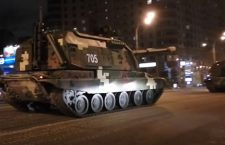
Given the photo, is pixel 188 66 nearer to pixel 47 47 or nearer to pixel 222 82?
pixel 222 82

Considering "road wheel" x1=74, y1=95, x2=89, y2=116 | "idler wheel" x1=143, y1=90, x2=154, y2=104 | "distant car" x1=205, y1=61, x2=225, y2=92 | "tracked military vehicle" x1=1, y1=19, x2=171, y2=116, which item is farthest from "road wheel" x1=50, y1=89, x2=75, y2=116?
"distant car" x1=205, y1=61, x2=225, y2=92

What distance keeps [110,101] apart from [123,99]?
1009mm

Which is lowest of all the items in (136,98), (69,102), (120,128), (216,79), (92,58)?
(120,128)

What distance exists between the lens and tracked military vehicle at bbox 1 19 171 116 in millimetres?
14992

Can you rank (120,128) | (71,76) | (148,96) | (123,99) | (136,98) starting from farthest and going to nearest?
(148,96) < (136,98) < (123,99) < (71,76) < (120,128)

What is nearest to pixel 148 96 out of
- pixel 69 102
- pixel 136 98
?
pixel 136 98

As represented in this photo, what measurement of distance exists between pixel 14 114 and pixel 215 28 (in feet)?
380

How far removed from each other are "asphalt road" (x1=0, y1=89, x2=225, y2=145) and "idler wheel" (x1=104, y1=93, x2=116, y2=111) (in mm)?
794

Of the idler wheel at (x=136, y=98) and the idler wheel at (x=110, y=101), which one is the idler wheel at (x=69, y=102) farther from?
the idler wheel at (x=136, y=98)

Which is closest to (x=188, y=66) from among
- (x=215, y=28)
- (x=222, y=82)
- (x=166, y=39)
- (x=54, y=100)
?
(x=222, y=82)

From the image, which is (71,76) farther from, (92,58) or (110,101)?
(110,101)

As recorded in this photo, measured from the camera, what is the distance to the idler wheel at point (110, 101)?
17.0 meters

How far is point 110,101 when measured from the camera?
17.2 meters

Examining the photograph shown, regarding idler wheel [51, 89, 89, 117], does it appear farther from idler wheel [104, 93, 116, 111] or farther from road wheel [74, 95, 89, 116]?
idler wheel [104, 93, 116, 111]
